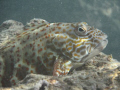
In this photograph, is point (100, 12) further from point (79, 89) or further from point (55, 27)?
point (79, 89)

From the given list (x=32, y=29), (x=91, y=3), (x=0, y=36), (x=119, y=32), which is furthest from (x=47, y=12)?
(x=32, y=29)

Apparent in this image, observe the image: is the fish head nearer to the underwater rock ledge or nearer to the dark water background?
the underwater rock ledge

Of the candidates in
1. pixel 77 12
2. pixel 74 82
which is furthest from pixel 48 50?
pixel 77 12

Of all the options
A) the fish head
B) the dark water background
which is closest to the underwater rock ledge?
the fish head

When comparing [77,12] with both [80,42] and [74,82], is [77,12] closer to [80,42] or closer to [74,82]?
[80,42]

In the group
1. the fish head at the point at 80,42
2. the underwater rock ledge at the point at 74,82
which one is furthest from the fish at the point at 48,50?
the underwater rock ledge at the point at 74,82

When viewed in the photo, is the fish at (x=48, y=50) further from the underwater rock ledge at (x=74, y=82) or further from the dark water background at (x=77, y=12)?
the dark water background at (x=77, y=12)
